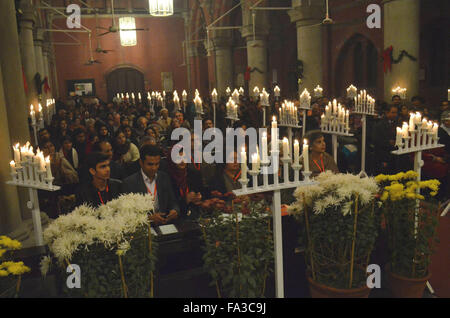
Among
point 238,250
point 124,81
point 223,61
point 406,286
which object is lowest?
point 406,286

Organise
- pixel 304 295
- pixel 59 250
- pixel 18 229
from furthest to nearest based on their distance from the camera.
A: 1. pixel 18 229
2. pixel 304 295
3. pixel 59 250

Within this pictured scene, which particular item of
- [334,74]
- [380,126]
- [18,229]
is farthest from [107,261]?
[334,74]

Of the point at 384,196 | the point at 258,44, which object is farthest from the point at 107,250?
the point at 258,44

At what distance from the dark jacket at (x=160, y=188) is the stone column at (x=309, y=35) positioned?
10.3 m

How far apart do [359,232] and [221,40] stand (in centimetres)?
1971

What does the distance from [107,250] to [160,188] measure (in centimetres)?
198

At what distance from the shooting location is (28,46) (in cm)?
1257

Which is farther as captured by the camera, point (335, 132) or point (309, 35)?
point (309, 35)

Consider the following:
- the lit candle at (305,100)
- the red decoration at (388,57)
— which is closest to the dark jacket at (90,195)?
the lit candle at (305,100)

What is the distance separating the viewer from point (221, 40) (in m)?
21.6

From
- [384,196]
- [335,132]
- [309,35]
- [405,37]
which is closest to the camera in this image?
[384,196]

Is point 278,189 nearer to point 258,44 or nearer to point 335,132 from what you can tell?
point 335,132

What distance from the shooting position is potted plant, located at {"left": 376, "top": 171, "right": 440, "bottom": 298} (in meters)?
3.32
